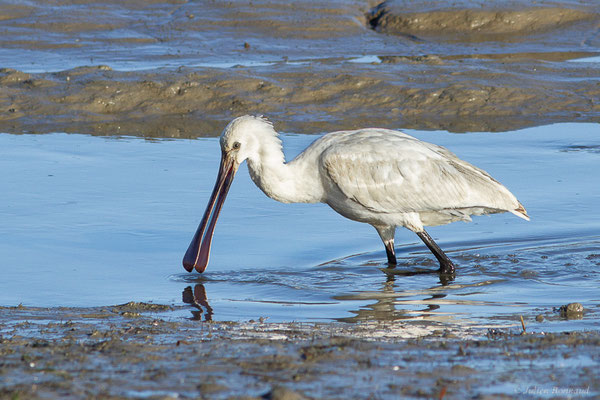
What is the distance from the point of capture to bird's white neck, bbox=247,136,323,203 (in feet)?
27.0

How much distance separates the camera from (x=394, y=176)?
8.50 m

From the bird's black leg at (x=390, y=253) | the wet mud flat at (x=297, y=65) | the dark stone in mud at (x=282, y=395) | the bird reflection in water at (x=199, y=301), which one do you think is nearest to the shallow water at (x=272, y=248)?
the bird reflection in water at (x=199, y=301)

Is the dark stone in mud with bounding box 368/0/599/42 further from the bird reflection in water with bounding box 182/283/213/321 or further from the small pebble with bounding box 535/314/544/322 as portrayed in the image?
the small pebble with bounding box 535/314/544/322

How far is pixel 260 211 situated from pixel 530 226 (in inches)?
99.6

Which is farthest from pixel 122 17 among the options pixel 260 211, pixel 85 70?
pixel 260 211

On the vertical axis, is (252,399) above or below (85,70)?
below

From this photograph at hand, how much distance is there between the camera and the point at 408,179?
27.9 ft

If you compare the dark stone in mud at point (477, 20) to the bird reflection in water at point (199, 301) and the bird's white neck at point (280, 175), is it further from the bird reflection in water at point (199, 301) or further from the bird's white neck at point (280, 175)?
the bird reflection in water at point (199, 301)

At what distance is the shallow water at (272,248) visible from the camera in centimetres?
733

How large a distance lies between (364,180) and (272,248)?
3.51 ft

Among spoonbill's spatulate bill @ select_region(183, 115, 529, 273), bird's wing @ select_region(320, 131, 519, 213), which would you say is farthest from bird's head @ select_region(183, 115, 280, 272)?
bird's wing @ select_region(320, 131, 519, 213)

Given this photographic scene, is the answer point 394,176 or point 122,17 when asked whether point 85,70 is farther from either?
point 394,176

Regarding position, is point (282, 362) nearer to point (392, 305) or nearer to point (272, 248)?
point (392, 305)

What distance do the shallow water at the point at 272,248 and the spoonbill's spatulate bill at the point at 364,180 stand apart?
352mm
